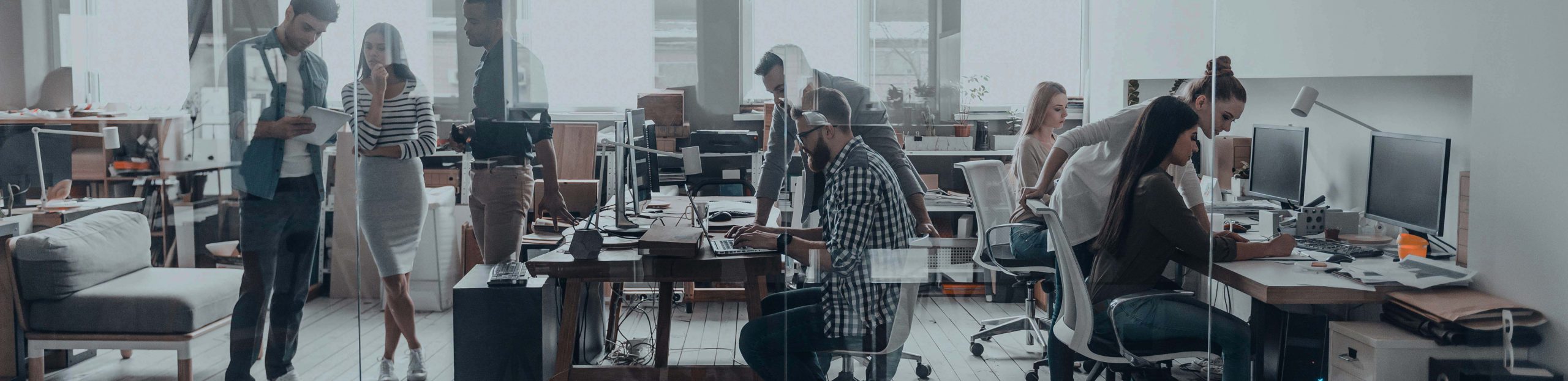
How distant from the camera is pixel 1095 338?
2.91 metres

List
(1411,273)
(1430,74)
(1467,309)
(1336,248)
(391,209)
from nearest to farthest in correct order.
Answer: (1467,309) < (1411,273) < (1430,74) < (1336,248) < (391,209)

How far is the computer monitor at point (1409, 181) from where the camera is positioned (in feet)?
9.13

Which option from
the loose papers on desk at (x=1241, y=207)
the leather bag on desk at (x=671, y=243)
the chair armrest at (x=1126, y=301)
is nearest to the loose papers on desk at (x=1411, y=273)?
the loose papers on desk at (x=1241, y=207)

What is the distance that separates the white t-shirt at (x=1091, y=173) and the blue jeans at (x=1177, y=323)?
266 millimetres

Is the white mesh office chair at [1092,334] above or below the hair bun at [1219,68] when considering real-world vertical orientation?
below

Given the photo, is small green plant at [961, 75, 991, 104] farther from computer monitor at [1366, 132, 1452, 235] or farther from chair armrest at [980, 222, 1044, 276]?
computer monitor at [1366, 132, 1452, 235]

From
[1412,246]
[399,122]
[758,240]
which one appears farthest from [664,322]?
[1412,246]

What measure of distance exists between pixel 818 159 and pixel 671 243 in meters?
0.51

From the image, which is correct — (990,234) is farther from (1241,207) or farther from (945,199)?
(1241,207)

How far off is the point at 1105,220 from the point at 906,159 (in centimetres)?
61

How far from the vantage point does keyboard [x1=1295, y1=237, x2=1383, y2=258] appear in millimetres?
2907

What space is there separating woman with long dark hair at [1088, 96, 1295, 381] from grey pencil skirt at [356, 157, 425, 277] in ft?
6.97

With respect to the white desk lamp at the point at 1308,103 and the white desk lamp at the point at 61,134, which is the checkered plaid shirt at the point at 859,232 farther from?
the white desk lamp at the point at 61,134

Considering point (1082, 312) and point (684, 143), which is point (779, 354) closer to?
point (684, 143)
